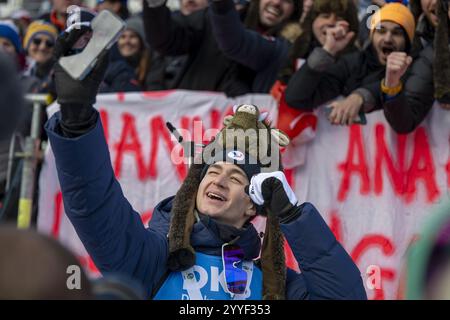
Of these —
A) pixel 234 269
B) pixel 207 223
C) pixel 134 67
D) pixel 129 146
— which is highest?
pixel 134 67

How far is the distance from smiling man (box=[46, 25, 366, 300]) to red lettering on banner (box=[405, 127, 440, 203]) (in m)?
1.41

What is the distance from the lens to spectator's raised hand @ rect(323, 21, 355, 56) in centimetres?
450

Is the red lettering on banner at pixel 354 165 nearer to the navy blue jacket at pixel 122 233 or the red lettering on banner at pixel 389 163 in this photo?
the red lettering on banner at pixel 389 163

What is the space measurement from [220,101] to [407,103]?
1124 millimetres

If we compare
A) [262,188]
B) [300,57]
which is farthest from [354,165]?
[262,188]

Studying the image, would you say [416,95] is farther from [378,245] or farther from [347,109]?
[378,245]

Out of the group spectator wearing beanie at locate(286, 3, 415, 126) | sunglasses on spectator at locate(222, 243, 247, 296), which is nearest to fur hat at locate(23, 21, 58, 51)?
spectator wearing beanie at locate(286, 3, 415, 126)

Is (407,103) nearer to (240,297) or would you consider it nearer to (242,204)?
(242,204)

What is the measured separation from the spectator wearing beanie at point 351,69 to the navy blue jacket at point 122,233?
1.70 meters

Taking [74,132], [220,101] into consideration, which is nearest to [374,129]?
[220,101]

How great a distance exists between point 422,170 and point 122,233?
2.17 metres

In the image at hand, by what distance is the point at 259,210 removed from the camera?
3.30 m

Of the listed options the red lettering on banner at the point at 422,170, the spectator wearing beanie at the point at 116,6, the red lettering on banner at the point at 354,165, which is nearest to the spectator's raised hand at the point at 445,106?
the red lettering on banner at the point at 422,170

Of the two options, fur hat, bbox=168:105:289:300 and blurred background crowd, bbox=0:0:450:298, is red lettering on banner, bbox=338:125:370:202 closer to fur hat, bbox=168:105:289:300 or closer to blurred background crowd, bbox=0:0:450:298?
blurred background crowd, bbox=0:0:450:298
